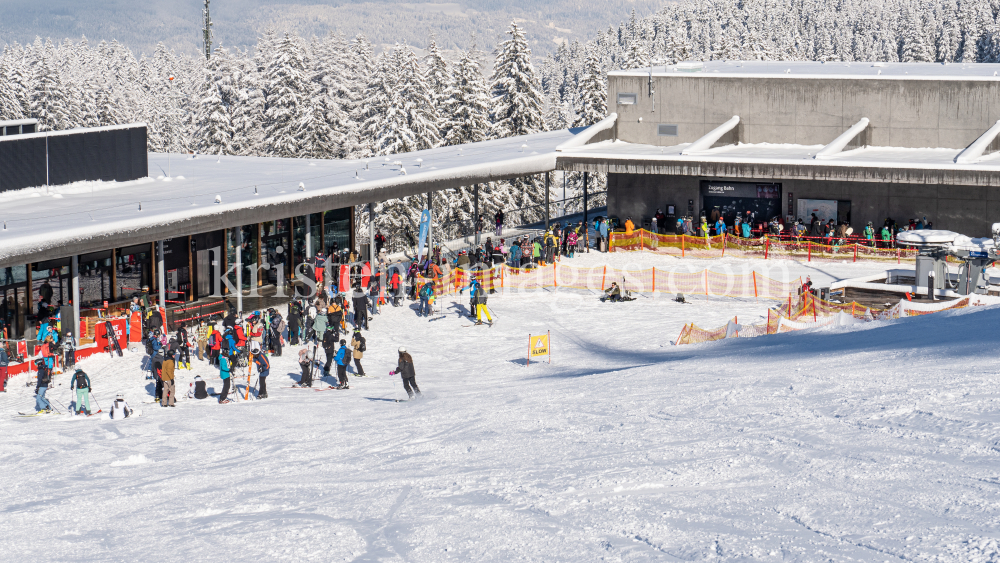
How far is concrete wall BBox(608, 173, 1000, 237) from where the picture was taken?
120ft

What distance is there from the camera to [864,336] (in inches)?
765

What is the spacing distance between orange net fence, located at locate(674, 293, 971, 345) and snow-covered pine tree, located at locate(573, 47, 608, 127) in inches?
1222

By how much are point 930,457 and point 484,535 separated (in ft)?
14.7

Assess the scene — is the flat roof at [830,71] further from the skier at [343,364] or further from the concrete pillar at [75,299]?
the skier at [343,364]

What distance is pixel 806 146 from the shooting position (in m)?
40.0

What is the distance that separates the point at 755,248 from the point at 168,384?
2182 centimetres

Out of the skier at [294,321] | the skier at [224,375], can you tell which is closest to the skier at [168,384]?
the skier at [224,375]

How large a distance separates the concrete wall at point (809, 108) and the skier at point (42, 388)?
27.3 meters

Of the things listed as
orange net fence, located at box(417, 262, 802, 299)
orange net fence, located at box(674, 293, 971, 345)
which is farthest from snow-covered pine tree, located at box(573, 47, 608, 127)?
orange net fence, located at box(674, 293, 971, 345)

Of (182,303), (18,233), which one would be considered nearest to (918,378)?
(18,233)

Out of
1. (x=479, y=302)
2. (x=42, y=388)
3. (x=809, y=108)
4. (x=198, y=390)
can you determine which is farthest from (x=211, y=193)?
(x=809, y=108)

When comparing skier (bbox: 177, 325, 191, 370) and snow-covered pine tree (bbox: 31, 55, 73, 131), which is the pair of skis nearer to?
skier (bbox: 177, 325, 191, 370)

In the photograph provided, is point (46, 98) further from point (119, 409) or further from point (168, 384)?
point (119, 409)

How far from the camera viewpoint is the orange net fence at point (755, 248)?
35312 millimetres
